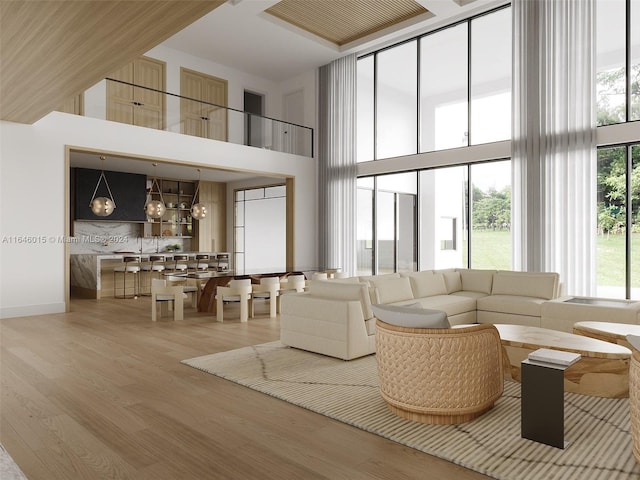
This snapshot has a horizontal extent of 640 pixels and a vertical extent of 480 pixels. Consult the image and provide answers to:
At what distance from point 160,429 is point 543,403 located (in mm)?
2318

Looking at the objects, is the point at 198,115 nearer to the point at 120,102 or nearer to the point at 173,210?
the point at 120,102

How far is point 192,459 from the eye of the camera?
8.42 feet

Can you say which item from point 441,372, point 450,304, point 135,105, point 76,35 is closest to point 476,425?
point 441,372

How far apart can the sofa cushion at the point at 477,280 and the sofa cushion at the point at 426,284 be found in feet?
1.57

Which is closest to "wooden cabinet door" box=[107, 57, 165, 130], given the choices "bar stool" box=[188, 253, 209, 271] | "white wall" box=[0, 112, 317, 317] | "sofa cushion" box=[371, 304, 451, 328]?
Result: "white wall" box=[0, 112, 317, 317]

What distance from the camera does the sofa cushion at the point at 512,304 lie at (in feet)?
19.2

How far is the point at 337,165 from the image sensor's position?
11.2 meters

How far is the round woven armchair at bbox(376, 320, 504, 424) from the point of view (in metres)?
2.96

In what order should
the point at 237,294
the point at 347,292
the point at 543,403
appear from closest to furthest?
the point at 543,403 < the point at 347,292 < the point at 237,294

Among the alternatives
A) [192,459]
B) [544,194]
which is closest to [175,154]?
[544,194]

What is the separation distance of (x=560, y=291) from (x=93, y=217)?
9.83 metres

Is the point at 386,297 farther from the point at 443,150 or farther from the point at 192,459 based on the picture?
the point at 443,150

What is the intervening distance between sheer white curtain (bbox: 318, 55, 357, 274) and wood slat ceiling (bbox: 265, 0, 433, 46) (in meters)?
0.97

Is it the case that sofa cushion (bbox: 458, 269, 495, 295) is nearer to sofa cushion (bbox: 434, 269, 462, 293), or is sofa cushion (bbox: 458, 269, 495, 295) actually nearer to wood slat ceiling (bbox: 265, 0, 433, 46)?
sofa cushion (bbox: 434, 269, 462, 293)
